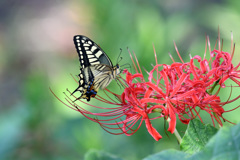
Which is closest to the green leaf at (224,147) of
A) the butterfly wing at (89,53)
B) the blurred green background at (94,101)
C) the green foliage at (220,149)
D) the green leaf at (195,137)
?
the green foliage at (220,149)

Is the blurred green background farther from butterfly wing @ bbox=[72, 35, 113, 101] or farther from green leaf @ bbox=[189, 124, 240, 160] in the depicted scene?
green leaf @ bbox=[189, 124, 240, 160]

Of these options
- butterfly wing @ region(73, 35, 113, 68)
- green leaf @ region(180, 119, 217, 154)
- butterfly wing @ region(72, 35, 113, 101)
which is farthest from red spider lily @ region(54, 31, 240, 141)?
butterfly wing @ region(73, 35, 113, 68)

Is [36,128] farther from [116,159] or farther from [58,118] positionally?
[116,159]

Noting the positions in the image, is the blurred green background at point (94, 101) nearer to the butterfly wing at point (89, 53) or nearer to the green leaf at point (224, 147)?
the butterfly wing at point (89, 53)

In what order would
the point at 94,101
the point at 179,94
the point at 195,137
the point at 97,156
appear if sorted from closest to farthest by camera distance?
the point at 97,156 < the point at 195,137 < the point at 179,94 < the point at 94,101

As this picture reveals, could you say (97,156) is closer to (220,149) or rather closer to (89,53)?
(220,149)

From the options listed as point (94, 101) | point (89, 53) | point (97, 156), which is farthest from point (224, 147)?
point (94, 101)

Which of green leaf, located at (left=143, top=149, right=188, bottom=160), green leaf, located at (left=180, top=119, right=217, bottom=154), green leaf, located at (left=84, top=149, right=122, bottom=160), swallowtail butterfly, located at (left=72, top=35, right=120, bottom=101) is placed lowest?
green leaf, located at (left=180, top=119, right=217, bottom=154)

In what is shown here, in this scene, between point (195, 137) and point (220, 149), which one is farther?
point (195, 137)
